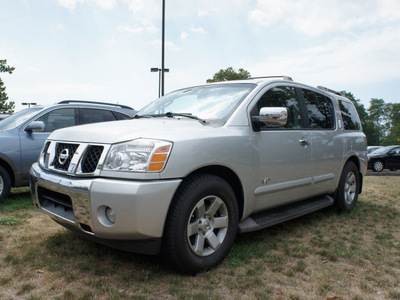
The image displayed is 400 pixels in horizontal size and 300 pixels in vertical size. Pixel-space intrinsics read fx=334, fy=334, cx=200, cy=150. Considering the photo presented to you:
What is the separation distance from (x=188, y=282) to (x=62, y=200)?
47.5 inches

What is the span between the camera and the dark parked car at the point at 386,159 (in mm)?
17175

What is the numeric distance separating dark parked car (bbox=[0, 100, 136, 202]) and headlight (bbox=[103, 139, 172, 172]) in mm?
3265

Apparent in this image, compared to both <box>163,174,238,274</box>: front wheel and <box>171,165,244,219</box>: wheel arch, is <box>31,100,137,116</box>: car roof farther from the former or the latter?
<box>163,174,238,274</box>: front wheel

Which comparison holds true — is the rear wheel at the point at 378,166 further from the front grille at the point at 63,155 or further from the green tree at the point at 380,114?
the green tree at the point at 380,114

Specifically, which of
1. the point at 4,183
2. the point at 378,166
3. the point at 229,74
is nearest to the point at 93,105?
the point at 4,183

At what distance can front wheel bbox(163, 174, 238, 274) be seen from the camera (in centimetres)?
247

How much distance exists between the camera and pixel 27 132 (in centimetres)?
532

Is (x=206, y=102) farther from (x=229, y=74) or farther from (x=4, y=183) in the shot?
(x=229, y=74)

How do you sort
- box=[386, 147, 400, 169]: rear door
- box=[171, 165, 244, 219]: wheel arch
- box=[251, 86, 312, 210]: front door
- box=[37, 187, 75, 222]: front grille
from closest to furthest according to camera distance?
1. box=[37, 187, 75, 222]: front grille
2. box=[171, 165, 244, 219]: wheel arch
3. box=[251, 86, 312, 210]: front door
4. box=[386, 147, 400, 169]: rear door

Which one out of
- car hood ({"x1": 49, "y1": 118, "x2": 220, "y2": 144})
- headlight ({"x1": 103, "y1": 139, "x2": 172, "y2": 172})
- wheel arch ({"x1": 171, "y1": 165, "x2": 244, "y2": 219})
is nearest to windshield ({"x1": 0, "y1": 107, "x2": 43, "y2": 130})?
car hood ({"x1": 49, "y1": 118, "x2": 220, "y2": 144})

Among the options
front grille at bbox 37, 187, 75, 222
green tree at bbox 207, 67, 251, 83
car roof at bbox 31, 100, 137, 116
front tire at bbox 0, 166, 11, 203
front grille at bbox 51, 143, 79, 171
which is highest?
A: green tree at bbox 207, 67, 251, 83

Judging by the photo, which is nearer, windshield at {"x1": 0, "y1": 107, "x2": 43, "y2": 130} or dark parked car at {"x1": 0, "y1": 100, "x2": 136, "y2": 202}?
dark parked car at {"x1": 0, "y1": 100, "x2": 136, "y2": 202}

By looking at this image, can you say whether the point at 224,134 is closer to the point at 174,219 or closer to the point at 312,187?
the point at 174,219

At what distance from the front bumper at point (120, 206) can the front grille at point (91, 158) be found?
91 mm
